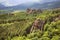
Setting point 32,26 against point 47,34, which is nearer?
point 47,34

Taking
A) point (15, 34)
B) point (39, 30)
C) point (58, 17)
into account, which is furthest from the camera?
point (58, 17)

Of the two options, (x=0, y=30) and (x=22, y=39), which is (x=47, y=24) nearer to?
(x=22, y=39)

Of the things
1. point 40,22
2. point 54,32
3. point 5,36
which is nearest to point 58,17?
point 40,22

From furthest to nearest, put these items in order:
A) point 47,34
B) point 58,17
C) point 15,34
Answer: point 58,17, point 15,34, point 47,34

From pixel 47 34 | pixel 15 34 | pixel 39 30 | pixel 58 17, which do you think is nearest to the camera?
pixel 47 34

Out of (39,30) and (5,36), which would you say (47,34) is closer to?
(39,30)

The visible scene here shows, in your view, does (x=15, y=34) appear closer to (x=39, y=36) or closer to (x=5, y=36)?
(x=5, y=36)

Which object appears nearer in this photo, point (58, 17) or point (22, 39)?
point (22, 39)

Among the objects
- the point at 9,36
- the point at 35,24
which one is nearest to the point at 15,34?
the point at 9,36
